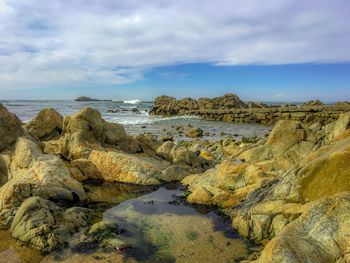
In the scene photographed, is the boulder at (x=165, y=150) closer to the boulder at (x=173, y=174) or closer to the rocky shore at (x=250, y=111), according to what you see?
the boulder at (x=173, y=174)

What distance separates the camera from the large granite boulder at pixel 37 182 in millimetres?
11211

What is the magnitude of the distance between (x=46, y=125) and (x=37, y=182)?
9449 mm

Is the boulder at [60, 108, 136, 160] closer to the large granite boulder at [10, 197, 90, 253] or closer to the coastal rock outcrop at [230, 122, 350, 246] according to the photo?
the large granite boulder at [10, 197, 90, 253]

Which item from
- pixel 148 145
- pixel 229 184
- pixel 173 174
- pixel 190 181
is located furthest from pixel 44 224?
pixel 148 145

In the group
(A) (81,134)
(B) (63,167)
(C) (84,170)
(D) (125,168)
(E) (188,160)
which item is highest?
(A) (81,134)

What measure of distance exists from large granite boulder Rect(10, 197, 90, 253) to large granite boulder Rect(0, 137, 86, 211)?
1.35m

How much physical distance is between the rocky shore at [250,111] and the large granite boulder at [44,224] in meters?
45.8

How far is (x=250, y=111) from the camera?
59.1 metres

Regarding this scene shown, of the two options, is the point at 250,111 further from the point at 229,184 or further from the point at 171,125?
the point at 229,184

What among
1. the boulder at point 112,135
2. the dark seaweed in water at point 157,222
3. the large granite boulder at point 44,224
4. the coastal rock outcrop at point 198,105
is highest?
the coastal rock outcrop at point 198,105

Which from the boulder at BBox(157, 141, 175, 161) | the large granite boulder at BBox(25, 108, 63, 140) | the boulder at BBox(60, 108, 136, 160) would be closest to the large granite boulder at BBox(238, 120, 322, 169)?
the boulder at BBox(157, 141, 175, 161)

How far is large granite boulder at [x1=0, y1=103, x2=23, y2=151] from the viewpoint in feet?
55.7

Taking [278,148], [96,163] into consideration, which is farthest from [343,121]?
[96,163]

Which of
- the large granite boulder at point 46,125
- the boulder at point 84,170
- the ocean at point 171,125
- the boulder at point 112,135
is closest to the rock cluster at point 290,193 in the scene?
the boulder at point 84,170
